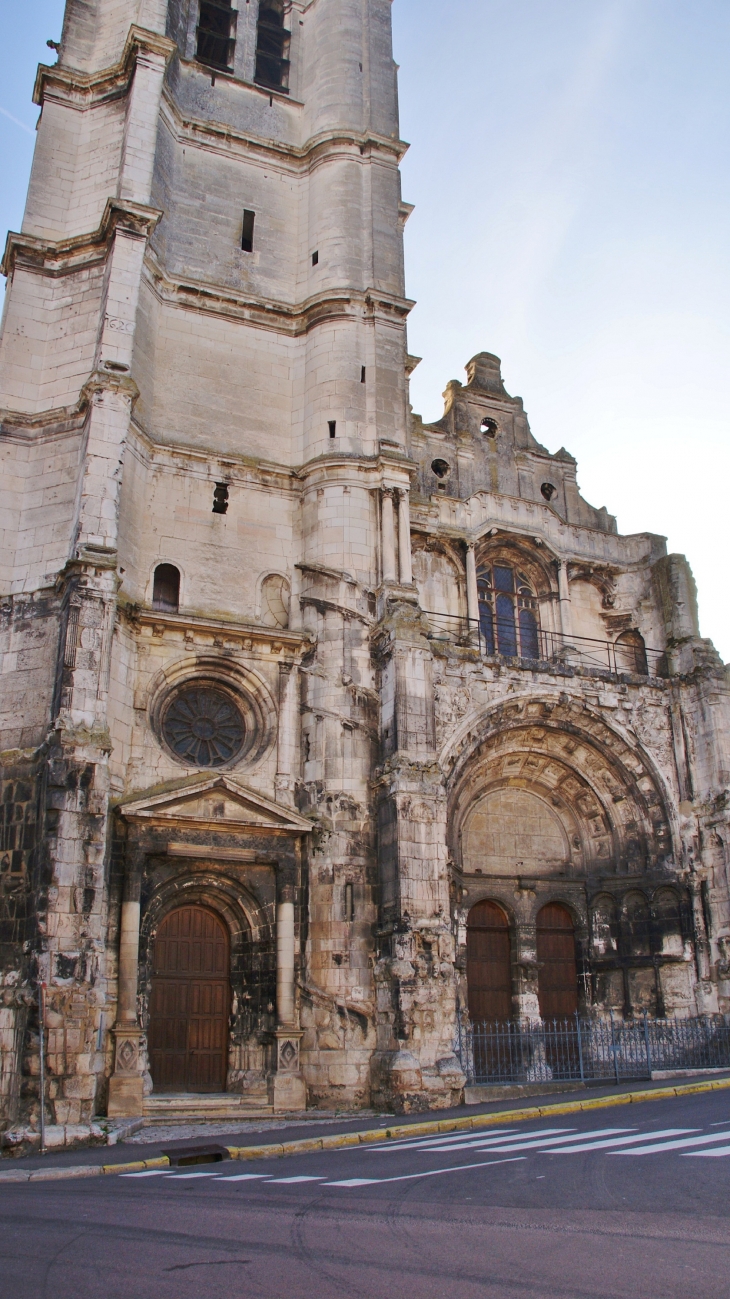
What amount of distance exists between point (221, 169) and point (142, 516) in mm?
9300

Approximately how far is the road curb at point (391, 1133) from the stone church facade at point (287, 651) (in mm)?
1949

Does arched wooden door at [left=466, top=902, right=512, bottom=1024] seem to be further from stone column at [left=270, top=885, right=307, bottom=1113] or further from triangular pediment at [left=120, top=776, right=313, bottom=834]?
triangular pediment at [left=120, top=776, right=313, bottom=834]

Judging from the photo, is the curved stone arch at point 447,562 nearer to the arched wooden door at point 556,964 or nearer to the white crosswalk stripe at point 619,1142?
the arched wooden door at point 556,964

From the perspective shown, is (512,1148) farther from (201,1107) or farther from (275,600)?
(275,600)

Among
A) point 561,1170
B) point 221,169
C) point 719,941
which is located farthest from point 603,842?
point 221,169

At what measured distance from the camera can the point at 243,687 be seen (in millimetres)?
17781

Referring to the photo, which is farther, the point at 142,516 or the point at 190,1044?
the point at 142,516

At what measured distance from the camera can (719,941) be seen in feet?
60.8

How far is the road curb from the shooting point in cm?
1028

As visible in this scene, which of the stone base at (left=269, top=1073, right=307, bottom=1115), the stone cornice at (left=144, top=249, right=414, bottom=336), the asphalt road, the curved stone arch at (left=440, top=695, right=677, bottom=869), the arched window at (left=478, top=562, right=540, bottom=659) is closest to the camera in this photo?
the asphalt road

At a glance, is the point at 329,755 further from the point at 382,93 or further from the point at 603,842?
the point at 382,93

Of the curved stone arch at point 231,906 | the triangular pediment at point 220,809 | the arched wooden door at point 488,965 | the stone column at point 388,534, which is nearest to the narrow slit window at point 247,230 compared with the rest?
the stone column at point 388,534

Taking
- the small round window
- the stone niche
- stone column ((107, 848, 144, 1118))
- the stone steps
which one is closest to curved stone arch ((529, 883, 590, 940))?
the stone niche

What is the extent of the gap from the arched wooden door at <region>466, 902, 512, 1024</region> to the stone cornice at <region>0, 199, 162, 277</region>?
575 inches
